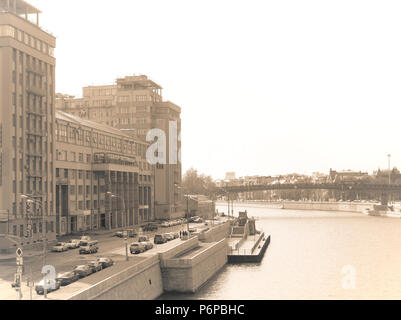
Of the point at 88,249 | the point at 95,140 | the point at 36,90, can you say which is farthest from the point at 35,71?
the point at 95,140

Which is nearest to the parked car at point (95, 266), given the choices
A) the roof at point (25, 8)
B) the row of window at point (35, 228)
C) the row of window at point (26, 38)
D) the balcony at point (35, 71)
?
the row of window at point (35, 228)

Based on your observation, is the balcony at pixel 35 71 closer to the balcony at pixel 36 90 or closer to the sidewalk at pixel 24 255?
the balcony at pixel 36 90

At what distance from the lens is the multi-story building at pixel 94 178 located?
266 ft

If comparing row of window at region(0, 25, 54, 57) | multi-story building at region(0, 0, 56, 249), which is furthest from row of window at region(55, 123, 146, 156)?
row of window at region(0, 25, 54, 57)

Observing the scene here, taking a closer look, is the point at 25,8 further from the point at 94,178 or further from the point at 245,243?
the point at 245,243

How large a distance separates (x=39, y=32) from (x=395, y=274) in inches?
2040

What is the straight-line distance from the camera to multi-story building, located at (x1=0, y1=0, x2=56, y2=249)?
207 ft

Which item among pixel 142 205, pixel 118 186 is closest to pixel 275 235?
pixel 142 205

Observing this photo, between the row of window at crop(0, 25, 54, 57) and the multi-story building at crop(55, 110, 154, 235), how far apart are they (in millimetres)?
10812

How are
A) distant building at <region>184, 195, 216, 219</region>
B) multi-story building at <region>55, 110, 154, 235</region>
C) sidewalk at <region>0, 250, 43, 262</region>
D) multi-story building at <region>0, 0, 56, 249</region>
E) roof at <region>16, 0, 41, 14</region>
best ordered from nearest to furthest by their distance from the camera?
sidewalk at <region>0, 250, 43, 262</region>
multi-story building at <region>0, 0, 56, 249</region>
roof at <region>16, 0, 41, 14</region>
multi-story building at <region>55, 110, 154, 235</region>
distant building at <region>184, 195, 216, 219</region>

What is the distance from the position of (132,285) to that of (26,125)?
31.3m

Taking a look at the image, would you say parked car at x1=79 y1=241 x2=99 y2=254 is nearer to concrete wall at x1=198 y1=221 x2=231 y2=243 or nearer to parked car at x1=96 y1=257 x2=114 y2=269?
parked car at x1=96 y1=257 x2=114 y2=269

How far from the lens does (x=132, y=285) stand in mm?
43188
